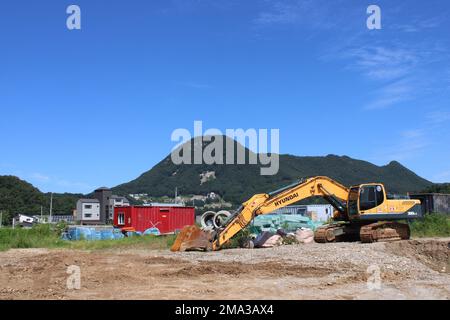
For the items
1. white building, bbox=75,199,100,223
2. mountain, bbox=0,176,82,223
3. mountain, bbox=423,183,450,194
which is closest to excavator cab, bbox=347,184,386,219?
mountain, bbox=423,183,450,194

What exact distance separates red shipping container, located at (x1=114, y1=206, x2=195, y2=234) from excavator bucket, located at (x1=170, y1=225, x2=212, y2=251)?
766 inches

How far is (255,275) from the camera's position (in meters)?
13.1

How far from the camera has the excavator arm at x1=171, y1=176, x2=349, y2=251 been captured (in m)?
20.9

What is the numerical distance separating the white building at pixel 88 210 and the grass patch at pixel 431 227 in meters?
75.8

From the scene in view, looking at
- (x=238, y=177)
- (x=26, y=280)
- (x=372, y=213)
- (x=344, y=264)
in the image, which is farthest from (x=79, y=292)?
(x=238, y=177)

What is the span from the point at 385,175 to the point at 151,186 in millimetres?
69220

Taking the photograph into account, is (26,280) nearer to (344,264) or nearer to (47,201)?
(344,264)

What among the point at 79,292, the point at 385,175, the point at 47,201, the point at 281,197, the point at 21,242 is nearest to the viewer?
the point at 79,292

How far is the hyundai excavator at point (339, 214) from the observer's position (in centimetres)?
2100

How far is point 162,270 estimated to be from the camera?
567 inches

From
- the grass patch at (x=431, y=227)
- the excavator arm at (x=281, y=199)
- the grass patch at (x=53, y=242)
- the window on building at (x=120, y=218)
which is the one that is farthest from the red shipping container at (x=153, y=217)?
the excavator arm at (x=281, y=199)

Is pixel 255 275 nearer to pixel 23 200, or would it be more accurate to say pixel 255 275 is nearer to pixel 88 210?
pixel 88 210

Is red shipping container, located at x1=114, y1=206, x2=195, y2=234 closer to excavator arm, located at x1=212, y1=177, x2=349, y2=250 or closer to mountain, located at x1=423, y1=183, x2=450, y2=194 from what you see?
excavator arm, located at x1=212, y1=177, x2=349, y2=250

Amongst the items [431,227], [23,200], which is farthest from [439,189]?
[23,200]
